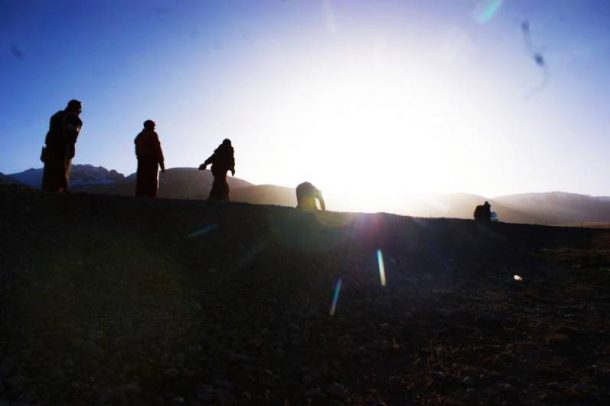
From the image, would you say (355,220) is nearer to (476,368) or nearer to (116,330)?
(476,368)

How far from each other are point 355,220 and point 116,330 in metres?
7.20

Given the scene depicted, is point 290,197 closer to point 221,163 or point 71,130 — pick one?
point 221,163

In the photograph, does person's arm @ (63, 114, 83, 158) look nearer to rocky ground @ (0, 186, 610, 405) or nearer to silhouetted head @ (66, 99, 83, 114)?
silhouetted head @ (66, 99, 83, 114)

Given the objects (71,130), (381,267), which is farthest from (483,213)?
(71,130)

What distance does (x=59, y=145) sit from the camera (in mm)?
10375

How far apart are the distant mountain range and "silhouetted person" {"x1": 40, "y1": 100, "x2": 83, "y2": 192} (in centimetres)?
3155

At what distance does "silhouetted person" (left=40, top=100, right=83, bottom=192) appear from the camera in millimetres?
10344

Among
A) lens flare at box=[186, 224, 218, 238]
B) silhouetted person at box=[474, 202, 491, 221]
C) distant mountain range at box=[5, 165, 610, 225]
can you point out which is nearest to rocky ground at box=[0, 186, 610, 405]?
lens flare at box=[186, 224, 218, 238]

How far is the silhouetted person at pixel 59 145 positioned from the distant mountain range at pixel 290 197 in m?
31.5

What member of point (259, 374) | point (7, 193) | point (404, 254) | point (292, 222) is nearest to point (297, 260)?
point (292, 222)

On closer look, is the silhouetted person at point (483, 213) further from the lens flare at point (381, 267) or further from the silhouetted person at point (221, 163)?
the silhouetted person at point (221, 163)

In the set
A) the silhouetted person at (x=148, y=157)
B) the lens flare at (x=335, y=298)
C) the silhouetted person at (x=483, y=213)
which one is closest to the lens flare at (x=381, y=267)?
the lens flare at (x=335, y=298)

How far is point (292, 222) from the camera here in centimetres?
1066

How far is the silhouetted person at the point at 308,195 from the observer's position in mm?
14078
